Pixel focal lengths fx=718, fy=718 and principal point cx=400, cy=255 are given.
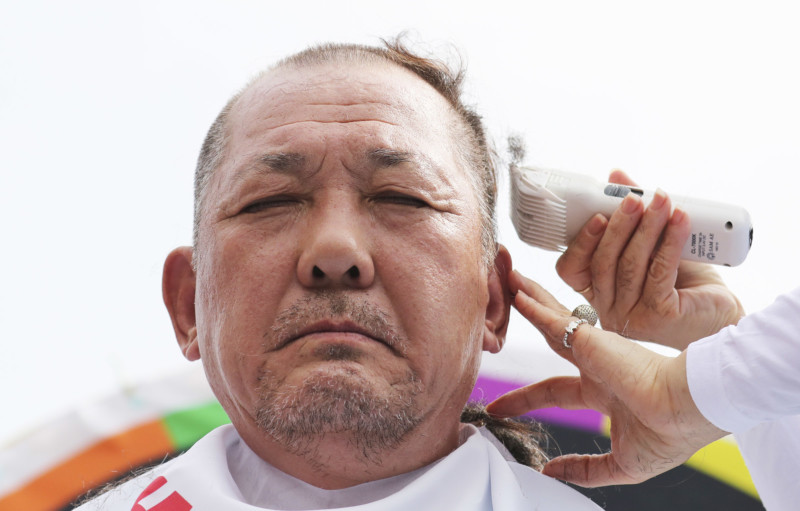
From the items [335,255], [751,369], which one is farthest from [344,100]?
[751,369]

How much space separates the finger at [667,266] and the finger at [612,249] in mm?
79

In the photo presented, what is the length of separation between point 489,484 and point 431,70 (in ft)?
3.51

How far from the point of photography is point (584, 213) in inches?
70.3

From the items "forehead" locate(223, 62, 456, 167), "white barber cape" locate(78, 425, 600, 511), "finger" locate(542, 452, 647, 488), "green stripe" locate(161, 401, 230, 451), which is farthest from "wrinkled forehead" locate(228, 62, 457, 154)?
"green stripe" locate(161, 401, 230, 451)

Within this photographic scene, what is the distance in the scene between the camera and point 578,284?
1.89 meters

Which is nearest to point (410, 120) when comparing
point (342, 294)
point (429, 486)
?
point (342, 294)

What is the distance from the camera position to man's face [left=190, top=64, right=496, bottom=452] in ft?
4.50

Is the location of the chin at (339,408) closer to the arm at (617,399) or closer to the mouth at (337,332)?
the mouth at (337,332)

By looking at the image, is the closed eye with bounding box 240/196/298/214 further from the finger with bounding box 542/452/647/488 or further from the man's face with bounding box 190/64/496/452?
the finger with bounding box 542/452/647/488

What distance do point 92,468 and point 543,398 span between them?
1746mm

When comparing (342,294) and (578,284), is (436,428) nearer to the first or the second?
(342,294)

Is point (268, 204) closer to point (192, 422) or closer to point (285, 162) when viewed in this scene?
point (285, 162)

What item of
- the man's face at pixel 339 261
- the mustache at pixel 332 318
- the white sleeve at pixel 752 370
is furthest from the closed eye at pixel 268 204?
the white sleeve at pixel 752 370

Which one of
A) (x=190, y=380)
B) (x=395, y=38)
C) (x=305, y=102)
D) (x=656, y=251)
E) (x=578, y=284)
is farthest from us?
(x=190, y=380)
